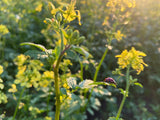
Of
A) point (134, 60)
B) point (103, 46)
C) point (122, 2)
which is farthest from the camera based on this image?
point (103, 46)

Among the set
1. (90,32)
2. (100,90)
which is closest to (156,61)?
(90,32)

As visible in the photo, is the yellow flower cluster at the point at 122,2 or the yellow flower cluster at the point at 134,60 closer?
the yellow flower cluster at the point at 134,60

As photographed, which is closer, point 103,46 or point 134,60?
point 134,60

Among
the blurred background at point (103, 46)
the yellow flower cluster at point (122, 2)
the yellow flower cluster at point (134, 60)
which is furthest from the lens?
the blurred background at point (103, 46)

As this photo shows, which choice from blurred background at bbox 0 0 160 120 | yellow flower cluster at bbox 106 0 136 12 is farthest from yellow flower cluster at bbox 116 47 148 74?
blurred background at bbox 0 0 160 120

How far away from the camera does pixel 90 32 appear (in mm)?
2820

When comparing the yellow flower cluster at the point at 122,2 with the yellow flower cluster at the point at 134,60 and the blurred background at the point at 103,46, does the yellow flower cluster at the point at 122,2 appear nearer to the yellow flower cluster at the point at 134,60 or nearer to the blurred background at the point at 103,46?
the yellow flower cluster at the point at 134,60

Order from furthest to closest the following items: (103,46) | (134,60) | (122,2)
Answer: (103,46) → (122,2) → (134,60)

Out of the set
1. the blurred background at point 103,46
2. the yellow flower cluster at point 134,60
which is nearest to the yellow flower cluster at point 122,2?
the yellow flower cluster at point 134,60

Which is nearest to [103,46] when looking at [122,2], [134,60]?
[122,2]

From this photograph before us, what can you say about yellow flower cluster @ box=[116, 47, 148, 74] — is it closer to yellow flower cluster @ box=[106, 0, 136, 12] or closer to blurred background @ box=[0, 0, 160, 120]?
yellow flower cluster @ box=[106, 0, 136, 12]

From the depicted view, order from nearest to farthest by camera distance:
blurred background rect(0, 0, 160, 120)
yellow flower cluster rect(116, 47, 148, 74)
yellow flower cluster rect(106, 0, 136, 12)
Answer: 1. yellow flower cluster rect(116, 47, 148, 74)
2. yellow flower cluster rect(106, 0, 136, 12)
3. blurred background rect(0, 0, 160, 120)

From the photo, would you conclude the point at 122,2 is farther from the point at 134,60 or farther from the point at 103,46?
the point at 103,46

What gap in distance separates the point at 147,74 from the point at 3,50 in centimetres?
196
